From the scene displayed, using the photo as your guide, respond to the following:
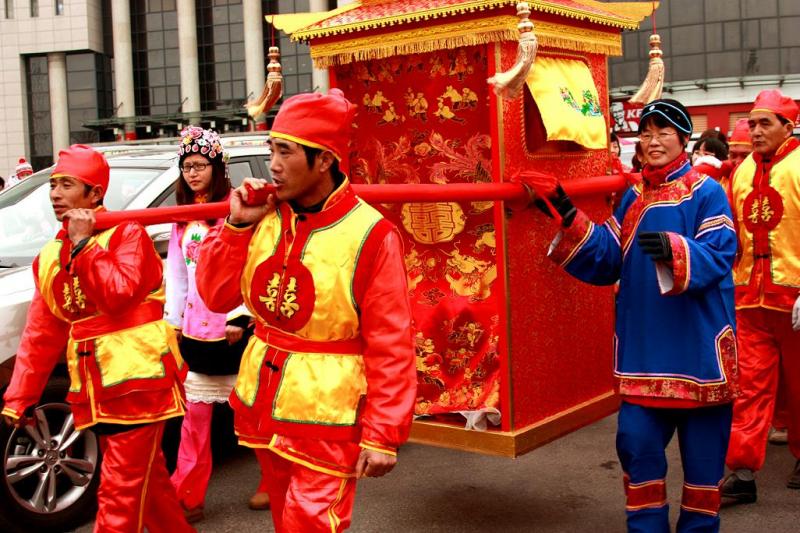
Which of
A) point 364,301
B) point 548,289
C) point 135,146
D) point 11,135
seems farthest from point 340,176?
point 11,135

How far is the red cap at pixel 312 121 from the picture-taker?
3.16 meters

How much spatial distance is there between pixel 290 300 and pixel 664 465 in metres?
1.85

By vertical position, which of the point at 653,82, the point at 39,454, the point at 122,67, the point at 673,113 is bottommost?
the point at 39,454

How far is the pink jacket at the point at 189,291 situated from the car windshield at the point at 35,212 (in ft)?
2.72

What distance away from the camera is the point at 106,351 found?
4043mm

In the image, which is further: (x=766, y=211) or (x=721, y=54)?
(x=721, y=54)

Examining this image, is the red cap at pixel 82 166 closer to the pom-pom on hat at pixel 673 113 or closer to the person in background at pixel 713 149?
the pom-pom on hat at pixel 673 113

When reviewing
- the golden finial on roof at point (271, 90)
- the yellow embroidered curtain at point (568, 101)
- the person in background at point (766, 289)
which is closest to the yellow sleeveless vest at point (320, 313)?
the yellow embroidered curtain at point (568, 101)

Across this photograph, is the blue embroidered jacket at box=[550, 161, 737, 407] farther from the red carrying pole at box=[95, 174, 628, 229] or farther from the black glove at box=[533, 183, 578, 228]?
Answer: the red carrying pole at box=[95, 174, 628, 229]

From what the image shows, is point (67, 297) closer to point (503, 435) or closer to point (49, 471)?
point (49, 471)

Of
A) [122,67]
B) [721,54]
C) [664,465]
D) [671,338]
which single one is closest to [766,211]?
[671,338]

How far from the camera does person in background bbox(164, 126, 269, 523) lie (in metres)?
5.12

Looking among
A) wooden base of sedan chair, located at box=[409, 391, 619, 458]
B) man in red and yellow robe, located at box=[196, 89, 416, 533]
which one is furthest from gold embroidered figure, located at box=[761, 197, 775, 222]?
man in red and yellow robe, located at box=[196, 89, 416, 533]

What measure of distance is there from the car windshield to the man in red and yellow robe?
2.83m
